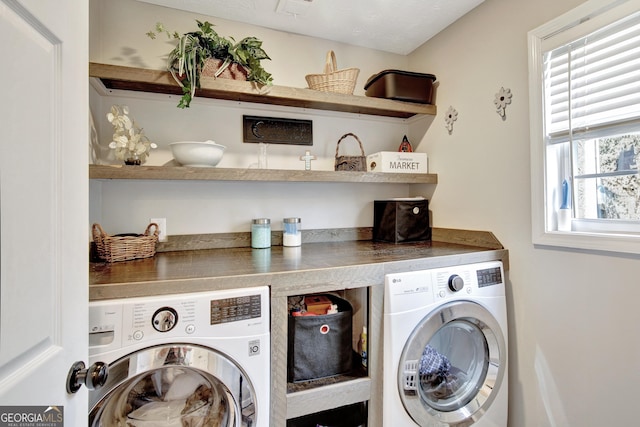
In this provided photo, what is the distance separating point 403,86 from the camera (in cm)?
191

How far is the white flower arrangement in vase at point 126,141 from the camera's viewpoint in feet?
4.68

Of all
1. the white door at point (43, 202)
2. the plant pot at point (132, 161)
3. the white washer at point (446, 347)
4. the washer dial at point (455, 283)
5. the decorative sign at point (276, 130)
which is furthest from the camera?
the decorative sign at point (276, 130)

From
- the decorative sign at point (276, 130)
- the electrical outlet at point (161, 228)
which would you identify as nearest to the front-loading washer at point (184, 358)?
the electrical outlet at point (161, 228)

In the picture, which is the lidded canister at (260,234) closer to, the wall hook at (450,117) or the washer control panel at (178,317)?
the washer control panel at (178,317)

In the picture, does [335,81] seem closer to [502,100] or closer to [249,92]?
[249,92]

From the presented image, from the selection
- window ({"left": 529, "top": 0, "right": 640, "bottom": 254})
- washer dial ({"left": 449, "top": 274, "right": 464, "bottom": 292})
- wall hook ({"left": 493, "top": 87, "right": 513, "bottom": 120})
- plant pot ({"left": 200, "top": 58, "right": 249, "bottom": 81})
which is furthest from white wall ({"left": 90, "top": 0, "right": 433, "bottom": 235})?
washer dial ({"left": 449, "top": 274, "right": 464, "bottom": 292})

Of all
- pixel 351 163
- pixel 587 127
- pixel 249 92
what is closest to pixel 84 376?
pixel 249 92

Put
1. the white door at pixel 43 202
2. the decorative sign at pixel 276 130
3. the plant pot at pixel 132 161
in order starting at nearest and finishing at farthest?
the white door at pixel 43 202, the plant pot at pixel 132 161, the decorative sign at pixel 276 130

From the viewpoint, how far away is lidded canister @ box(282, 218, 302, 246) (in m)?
1.83

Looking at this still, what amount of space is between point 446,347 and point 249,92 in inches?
66.0

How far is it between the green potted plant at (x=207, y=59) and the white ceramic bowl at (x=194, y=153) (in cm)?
19

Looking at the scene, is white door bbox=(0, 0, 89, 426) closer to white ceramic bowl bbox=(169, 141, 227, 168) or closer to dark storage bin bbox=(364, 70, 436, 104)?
white ceramic bowl bbox=(169, 141, 227, 168)

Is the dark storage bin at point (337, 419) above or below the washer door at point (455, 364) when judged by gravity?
below

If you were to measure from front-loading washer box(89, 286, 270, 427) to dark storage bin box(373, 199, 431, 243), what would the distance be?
3.74ft
